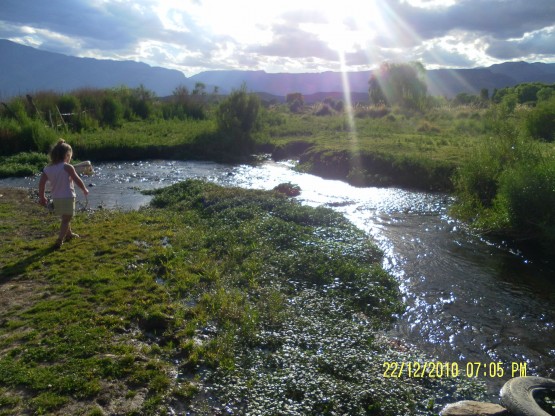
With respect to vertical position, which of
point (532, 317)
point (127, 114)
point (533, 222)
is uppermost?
point (127, 114)

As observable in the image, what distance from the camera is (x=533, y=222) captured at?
12328 mm

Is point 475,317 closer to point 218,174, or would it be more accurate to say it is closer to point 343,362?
point 343,362

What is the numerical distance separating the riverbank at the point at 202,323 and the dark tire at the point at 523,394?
1.54ft

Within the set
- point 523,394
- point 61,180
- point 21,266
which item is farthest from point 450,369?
point 61,180

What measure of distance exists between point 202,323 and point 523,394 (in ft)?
15.9

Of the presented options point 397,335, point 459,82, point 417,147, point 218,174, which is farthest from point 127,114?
point 459,82

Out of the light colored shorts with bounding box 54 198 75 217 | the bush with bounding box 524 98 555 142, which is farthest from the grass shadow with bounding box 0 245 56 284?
the bush with bounding box 524 98 555 142

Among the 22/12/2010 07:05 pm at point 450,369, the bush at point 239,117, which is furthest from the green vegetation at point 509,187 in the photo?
the bush at point 239,117

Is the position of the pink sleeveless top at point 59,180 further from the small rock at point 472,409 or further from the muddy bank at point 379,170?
the muddy bank at point 379,170

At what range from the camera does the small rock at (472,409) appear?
552cm

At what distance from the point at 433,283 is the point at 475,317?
1.60 meters

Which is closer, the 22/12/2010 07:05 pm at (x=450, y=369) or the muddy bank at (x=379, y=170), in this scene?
the 22/12/2010 07:05 pm at (x=450, y=369)

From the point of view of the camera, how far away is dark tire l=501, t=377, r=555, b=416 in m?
5.47

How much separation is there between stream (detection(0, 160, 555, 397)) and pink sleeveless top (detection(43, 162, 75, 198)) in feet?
17.9
